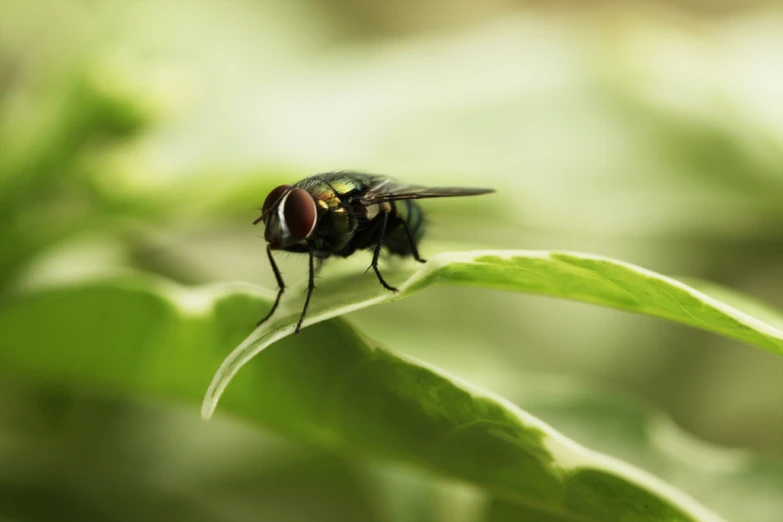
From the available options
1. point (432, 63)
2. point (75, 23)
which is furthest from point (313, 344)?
point (75, 23)

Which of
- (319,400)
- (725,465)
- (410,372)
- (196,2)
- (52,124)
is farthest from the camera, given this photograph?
(196,2)

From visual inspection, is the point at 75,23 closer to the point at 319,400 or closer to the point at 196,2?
the point at 196,2

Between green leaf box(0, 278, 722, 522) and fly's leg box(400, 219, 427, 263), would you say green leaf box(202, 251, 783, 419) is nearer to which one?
green leaf box(0, 278, 722, 522)

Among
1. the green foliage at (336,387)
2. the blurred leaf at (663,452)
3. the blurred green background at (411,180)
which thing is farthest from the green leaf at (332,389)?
the blurred leaf at (663,452)

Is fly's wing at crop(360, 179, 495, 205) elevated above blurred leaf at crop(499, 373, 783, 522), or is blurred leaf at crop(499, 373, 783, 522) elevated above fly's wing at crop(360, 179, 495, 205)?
fly's wing at crop(360, 179, 495, 205)

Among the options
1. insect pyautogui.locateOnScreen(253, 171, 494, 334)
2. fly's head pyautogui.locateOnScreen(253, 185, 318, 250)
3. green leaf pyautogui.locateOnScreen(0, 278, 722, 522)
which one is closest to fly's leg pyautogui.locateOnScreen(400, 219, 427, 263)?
insect pyautogui.locateOnScreen(253, 171, 494, 334)

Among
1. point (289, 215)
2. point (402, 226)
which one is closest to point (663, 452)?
point (402, 226)
